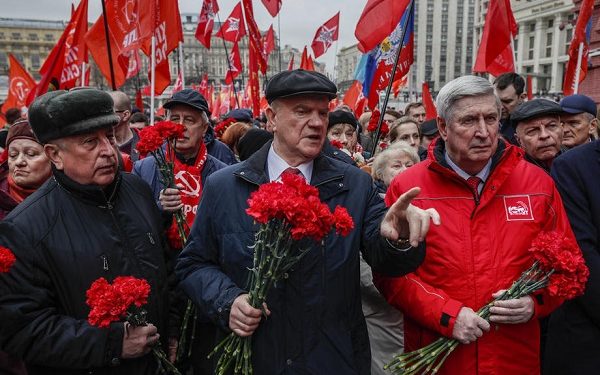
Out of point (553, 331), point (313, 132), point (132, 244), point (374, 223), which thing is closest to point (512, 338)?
point (553, 331)

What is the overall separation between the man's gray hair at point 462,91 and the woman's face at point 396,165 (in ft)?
3.39

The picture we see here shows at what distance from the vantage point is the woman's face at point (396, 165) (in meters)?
3.52

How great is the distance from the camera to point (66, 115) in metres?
2.15

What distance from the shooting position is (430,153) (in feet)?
8.29

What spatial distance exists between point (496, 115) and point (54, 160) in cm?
212

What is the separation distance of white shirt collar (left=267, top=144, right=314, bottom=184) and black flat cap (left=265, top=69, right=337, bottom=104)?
0.29 metres

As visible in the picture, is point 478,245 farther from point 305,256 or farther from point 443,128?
point 305,256

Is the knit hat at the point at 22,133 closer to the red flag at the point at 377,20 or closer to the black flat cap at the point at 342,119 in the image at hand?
the black flat cap at the point at 342,119

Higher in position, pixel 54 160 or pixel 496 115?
pixel 496 115

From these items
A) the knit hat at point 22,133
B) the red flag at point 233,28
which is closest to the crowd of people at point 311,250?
the knit hat at point 22,133

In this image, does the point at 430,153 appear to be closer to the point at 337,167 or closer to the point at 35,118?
the point at 337,167

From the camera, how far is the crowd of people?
2.01 meters

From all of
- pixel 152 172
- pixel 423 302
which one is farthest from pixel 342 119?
pixel 423 302

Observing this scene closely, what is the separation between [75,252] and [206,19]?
10.7 m
